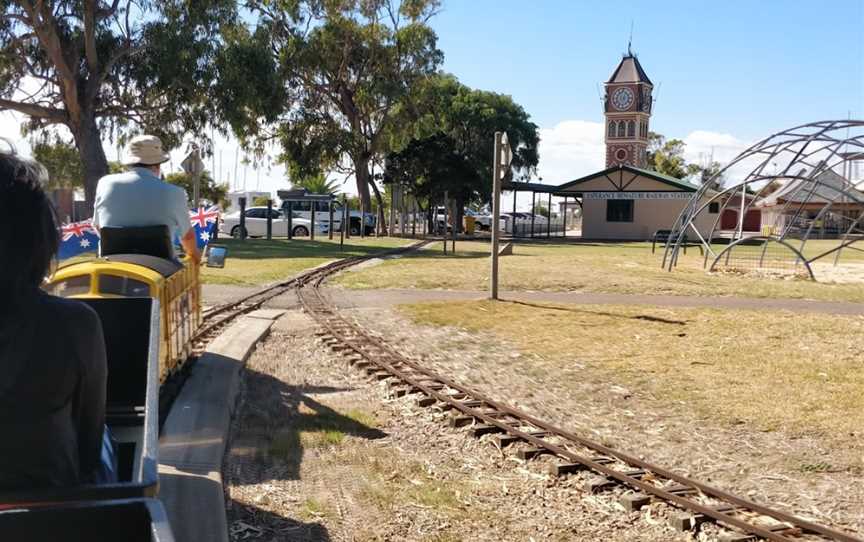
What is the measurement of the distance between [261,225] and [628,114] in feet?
250

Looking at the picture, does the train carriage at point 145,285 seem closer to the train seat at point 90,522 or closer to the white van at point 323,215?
the train seat at point 90,522

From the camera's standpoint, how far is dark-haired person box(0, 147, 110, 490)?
231cm

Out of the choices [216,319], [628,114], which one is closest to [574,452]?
[216,319]

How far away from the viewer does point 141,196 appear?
5.99 metres

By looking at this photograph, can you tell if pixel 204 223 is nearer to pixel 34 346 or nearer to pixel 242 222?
pixel 34 346

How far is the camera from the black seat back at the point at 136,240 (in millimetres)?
6164

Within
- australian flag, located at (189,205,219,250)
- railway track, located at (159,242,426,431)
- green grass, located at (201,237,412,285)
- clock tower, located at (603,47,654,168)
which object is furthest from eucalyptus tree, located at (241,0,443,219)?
clock tower, located at (603,47,654,168)

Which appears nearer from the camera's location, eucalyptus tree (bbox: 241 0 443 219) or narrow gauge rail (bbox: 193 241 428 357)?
narrow gauge rail (bbox: 193 241 428 357)

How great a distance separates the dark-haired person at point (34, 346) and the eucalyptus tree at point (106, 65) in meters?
29.1

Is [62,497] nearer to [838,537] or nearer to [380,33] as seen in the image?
[838,537]

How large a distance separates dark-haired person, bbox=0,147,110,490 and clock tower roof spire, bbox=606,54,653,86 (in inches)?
4397

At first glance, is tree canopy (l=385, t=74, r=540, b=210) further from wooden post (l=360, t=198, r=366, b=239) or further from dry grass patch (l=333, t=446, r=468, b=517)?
dry grass patch (l=333, t=446, r=468, b=517)

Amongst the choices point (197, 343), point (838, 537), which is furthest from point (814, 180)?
point (838, 537)

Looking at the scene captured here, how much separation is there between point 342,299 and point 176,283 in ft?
29.6
